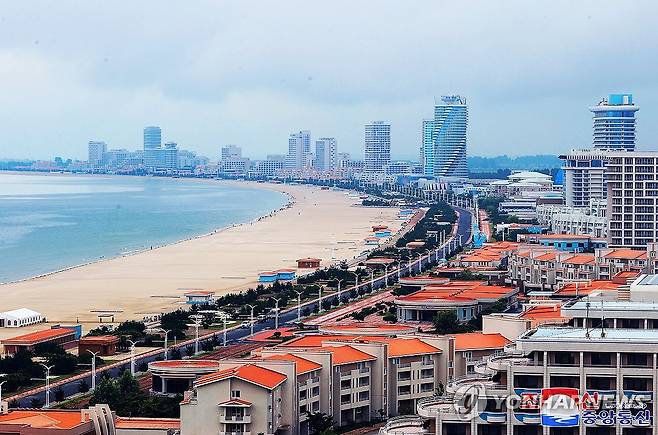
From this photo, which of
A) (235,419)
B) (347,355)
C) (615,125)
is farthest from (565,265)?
(615,125)

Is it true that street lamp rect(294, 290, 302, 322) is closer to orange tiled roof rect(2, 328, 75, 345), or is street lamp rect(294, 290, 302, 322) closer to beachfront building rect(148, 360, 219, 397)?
orange tiled roof rect(2, 328, 75, 345)

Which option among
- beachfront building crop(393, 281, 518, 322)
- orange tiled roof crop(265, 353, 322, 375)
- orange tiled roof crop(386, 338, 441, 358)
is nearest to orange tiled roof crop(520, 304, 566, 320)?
orange tiled roof crop(386, 338, 441, 358)

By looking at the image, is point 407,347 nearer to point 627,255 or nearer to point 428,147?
point 627,255

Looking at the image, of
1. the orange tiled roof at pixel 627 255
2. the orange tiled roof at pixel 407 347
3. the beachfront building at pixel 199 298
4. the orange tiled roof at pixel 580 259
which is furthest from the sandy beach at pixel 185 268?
the orange tiled roof at pixel 407 347

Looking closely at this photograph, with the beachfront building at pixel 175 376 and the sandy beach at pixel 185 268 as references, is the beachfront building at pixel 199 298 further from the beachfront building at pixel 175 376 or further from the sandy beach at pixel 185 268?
the beachfront building at pixel 175 376

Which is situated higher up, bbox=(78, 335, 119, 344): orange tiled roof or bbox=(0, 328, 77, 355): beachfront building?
bbox=(78, 335, 119, 344): orange tiled roof

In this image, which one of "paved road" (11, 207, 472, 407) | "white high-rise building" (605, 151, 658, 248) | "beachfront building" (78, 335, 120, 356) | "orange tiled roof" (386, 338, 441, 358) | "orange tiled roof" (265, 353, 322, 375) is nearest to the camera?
"orange tiled roof" (265, 353, 322, 375)
